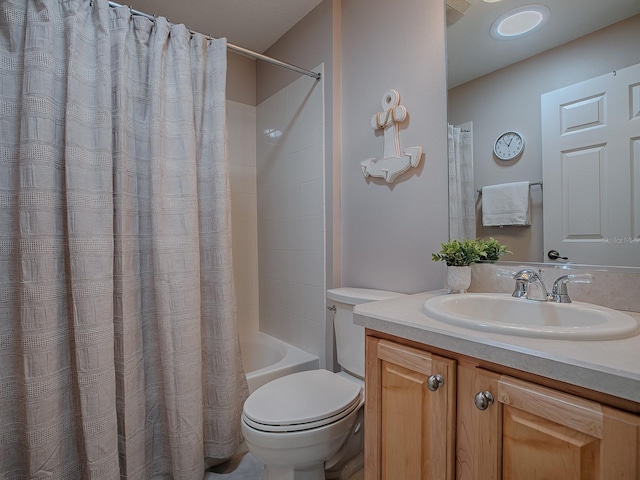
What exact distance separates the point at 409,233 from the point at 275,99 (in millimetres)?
1445

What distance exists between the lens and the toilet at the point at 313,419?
1137 mm

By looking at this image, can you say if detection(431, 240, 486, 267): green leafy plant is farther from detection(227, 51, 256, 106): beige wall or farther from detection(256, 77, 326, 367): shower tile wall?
detection(227, 51, 256, 106): beige wall

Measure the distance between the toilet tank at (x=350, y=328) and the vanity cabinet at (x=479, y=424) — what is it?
507 mm

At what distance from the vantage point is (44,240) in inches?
45.3

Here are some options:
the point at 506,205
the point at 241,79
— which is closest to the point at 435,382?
the point at 506,205

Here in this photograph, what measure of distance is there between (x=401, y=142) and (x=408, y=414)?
3.77ft

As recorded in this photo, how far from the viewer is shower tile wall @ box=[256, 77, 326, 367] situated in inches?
77.2

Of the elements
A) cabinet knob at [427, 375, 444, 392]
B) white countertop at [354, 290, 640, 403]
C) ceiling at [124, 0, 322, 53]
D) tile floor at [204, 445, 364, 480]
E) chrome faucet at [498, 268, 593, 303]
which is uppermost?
ceiling at [124, 0, 322, 53]

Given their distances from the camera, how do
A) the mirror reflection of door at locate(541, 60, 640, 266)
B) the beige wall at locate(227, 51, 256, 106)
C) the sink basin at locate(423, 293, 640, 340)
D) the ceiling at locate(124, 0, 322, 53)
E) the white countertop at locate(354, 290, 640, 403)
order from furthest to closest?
1. the beige wall at locate(227, 51, 256, 106)
2. the ceiling at locate(124, 0, 322, 53)
3. the mirror reflection of door at locate(541, 60, 640, 266)
4. the sink basin at locate(423, 293, 640, 340)
5. the white countertop at locate(354, 290, 640, 403)

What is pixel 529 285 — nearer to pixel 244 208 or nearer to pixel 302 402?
pixel 302 402

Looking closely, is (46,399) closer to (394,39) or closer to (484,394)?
(484,394)

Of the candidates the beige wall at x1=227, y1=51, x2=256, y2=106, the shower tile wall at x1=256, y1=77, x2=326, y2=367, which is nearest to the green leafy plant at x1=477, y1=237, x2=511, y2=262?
the shower tile wall at x1=256, y1=77, x2=326, y2=367

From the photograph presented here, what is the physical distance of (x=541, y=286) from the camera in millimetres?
1012

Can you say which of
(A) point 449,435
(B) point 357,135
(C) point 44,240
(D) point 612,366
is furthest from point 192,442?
(B) point 357,135
